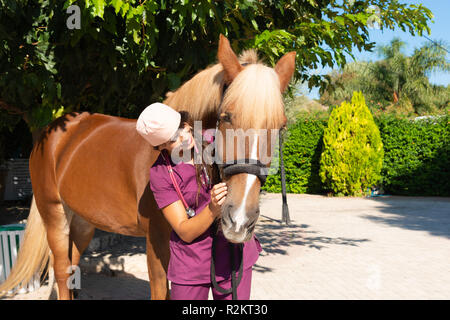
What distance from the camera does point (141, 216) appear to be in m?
2.30

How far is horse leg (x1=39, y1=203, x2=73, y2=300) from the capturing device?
3.33m

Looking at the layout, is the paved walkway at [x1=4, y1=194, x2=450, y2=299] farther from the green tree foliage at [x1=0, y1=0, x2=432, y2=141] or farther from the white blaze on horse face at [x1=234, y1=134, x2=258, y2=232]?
the white blaze on horse face at [x1=234, y1=134, x2=258, y2=232]

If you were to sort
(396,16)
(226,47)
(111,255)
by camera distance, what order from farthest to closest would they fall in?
1. (111,255)
2. (396,16)
3. (226,47)

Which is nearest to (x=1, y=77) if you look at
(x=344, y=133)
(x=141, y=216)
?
(x=141, y=216)

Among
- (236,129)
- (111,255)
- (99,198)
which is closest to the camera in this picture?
(236,129)

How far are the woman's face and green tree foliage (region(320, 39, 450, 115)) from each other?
28005mm

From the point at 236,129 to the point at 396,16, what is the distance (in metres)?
4.05

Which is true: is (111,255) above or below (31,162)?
below

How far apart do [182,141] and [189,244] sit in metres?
0.48

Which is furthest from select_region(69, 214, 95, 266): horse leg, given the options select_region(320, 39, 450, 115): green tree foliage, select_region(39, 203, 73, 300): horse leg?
select_region(320, 39, 450, 115): green tree foliage

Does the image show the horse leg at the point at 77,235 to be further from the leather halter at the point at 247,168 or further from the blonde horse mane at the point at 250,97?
the leather halter at the point at 247,168

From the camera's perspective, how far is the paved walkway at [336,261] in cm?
482

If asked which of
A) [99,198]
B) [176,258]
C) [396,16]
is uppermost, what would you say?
[396,16]

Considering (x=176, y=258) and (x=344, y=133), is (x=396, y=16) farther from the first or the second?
(x=344, y=133)
